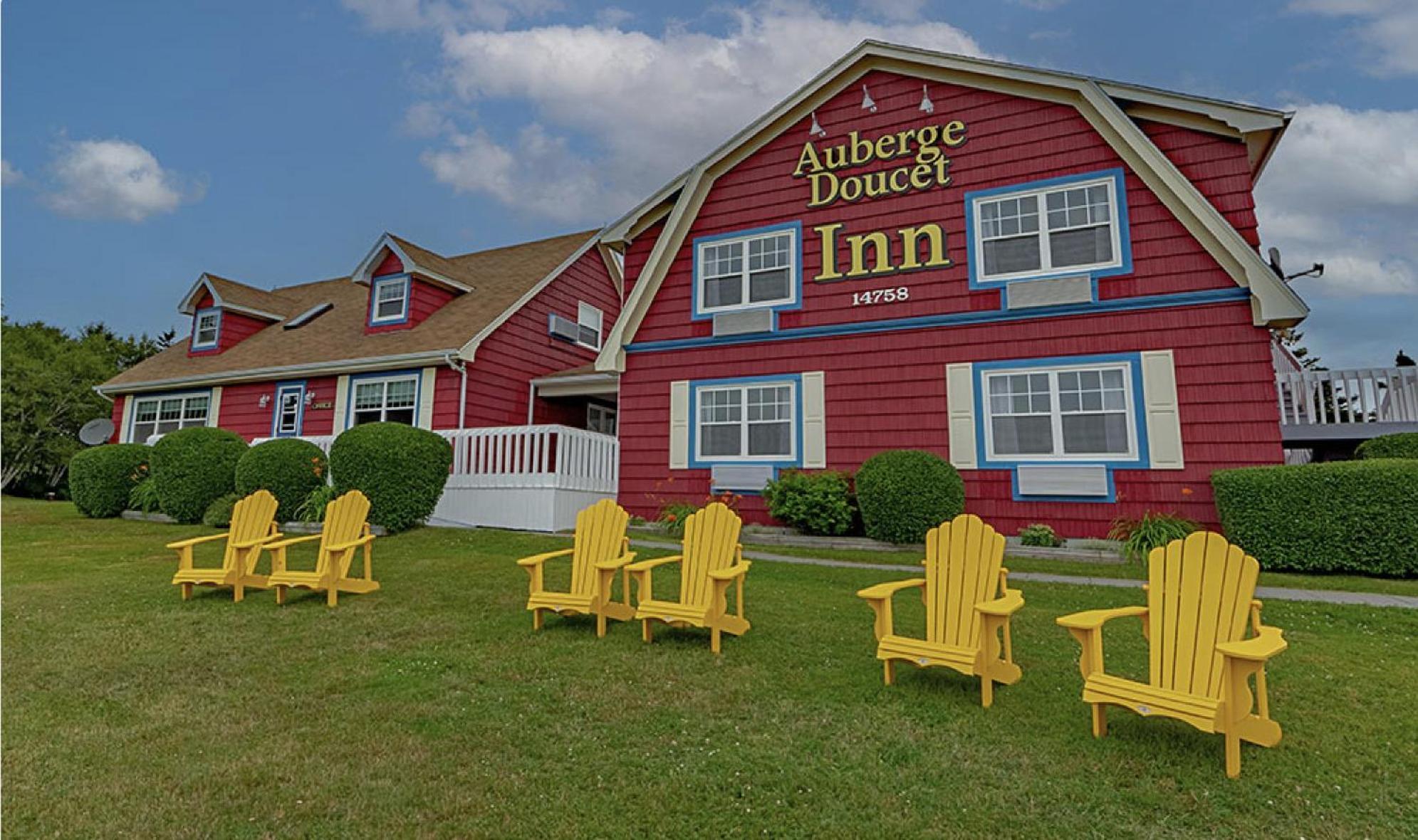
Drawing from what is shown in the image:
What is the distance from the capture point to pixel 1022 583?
7.49m

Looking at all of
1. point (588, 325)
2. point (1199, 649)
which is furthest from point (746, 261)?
point (1199, 649)

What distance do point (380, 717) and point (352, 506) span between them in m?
3.82

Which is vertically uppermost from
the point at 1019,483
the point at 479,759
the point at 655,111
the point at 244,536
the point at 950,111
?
the point at 655,111

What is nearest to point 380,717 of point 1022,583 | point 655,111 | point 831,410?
point 1022,583

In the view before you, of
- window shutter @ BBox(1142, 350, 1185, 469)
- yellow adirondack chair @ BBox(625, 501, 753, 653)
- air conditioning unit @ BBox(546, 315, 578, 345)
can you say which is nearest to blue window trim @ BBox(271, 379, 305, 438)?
air conditioning unit @ BBox(546, 315, 578, 345)

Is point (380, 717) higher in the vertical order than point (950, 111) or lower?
lower

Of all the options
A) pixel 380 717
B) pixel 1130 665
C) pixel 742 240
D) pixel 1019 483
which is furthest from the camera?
pixel 742 240

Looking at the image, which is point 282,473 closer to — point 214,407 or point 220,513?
point 220,513

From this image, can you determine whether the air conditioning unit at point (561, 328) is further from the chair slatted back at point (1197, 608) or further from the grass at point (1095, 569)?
the chair slatted back at point (1197, 608)

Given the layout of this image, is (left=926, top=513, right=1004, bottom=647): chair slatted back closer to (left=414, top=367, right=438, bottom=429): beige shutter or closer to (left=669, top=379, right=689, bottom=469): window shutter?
(left=669, top=379, right=689, bottom=469): window shutter

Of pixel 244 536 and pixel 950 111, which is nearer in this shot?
pixel 244 536

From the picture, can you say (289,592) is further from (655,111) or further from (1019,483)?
(655,111)

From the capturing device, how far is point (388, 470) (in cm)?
1122

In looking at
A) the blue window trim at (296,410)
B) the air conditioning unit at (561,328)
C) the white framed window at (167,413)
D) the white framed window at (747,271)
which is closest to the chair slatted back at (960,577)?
the white framed window at (747,271)
